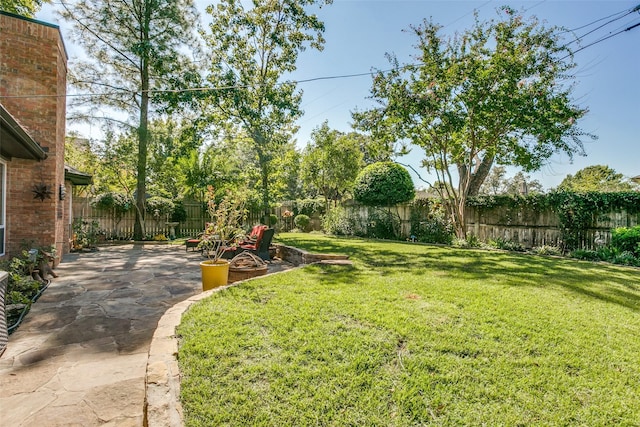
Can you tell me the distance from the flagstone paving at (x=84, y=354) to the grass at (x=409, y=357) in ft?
1.44

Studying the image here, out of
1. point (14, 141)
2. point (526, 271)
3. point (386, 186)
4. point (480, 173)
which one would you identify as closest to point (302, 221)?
point (386, 186)

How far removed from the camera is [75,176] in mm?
8211

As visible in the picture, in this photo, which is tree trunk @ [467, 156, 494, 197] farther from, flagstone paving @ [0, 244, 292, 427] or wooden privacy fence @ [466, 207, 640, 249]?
flagstone paving @ [0, 244, 292, 427]

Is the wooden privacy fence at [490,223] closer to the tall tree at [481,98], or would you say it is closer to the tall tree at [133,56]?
the tall tree at [481,98]

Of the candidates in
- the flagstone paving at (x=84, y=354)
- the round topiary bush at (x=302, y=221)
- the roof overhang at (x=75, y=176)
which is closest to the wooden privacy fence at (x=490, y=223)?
the round topiary bush at (x=302, y=221)

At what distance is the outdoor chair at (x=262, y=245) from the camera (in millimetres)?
6906

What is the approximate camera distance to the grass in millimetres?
1902

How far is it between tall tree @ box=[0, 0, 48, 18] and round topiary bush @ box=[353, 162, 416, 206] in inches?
469

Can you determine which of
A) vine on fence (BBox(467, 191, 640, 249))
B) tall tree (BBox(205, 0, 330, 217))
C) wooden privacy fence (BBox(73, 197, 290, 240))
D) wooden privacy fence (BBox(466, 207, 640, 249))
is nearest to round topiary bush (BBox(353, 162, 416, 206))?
wooden privacy fence (BBox(466, 207, 640, 249))

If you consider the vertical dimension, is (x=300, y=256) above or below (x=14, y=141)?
below

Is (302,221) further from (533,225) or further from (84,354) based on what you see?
Answer: (84,354)

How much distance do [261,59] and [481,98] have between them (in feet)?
26.8

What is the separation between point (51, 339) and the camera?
294cm

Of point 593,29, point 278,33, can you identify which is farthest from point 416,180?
point 278,33
